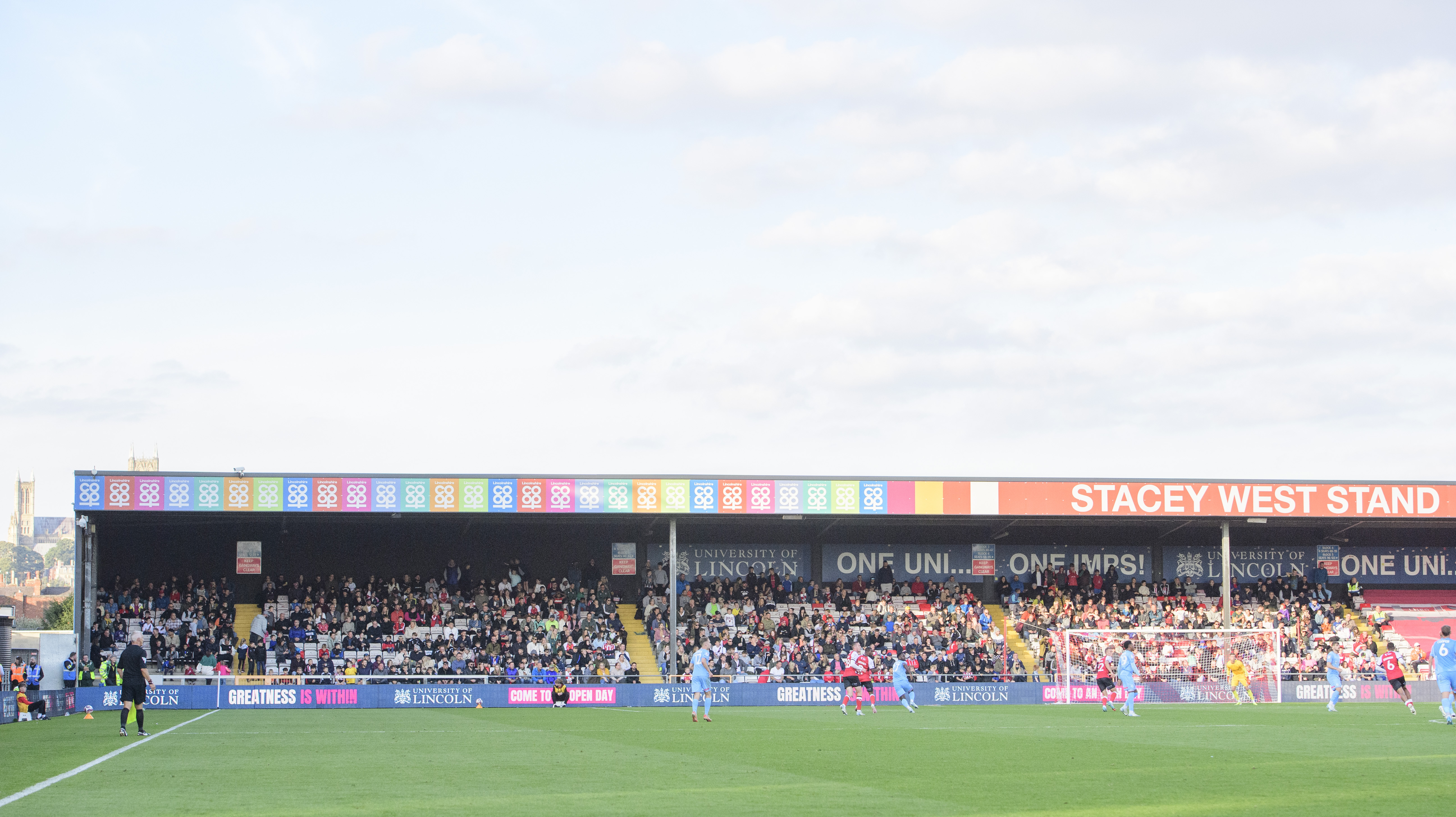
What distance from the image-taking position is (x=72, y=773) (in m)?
15.5

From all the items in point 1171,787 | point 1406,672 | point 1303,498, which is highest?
point 1303,498

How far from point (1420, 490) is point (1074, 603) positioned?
39.2 ft

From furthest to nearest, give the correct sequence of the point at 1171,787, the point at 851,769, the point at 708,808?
the point at 851,769 < the point at 1171,787 < the point at 708,808

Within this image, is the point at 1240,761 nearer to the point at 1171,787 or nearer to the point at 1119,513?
the point at 1171,787

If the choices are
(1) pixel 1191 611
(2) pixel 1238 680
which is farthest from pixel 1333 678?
(1) pixel 1191 611

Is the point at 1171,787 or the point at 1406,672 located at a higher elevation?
the point at 1171,787

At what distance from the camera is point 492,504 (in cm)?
4300

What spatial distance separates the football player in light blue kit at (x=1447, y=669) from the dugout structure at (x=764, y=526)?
21635 mm

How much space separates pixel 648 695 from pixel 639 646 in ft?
23.9

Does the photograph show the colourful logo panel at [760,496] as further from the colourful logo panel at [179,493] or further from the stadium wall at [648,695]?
the colourful logo panel at [179,493]

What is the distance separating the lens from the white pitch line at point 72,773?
12719 mm

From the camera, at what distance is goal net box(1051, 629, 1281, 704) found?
39.7 m

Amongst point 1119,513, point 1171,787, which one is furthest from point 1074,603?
point 1171,787

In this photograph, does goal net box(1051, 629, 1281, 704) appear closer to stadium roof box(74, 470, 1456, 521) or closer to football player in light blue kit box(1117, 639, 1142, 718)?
stadium roof box(74, 470, 1456, 521)
